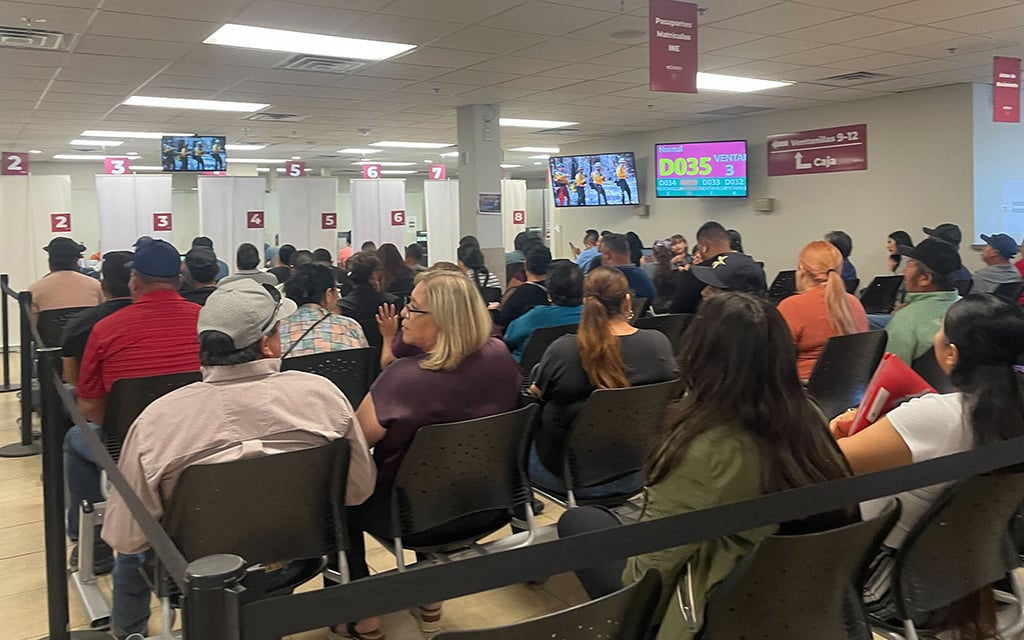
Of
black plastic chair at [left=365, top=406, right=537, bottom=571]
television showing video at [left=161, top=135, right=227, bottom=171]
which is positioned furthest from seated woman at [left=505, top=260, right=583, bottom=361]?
television showing video at [left=161, top=135, right=227, bottom=171]

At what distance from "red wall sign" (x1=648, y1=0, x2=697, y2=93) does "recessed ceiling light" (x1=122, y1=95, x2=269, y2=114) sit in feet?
17.2

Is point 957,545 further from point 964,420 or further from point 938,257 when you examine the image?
point 938,257

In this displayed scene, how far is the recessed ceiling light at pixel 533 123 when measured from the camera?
1088cm

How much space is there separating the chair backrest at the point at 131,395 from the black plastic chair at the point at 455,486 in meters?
0.98

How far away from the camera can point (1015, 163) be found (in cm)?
920

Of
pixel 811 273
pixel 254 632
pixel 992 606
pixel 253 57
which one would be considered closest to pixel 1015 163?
pixel 811 273

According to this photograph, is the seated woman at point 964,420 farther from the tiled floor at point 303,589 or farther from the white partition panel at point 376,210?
the white partition panel at point 376,210

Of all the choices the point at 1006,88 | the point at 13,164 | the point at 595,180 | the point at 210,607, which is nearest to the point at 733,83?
the point at 1006,88

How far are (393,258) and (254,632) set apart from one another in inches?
223

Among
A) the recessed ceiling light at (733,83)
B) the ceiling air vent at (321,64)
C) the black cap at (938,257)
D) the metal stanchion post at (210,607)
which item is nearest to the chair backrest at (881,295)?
the recessed ceiling light at (733,83)

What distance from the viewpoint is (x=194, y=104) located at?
28.6ft

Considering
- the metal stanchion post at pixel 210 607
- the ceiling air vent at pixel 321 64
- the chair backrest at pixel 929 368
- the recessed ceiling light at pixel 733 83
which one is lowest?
the chair backrest at pixel 929 368

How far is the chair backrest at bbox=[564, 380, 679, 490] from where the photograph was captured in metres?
2.86

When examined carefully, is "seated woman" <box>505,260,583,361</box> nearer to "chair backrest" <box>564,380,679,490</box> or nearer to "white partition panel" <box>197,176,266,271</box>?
"chair backrest" <box>564,380,679,490</box>
